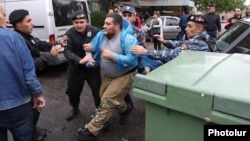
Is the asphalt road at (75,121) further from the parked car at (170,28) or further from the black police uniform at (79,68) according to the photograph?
the parked car at (170,28)

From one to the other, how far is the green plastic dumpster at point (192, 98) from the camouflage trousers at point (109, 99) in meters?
1.09

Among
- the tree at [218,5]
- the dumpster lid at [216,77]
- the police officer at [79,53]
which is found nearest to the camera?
the dumpster lid at [216,77]

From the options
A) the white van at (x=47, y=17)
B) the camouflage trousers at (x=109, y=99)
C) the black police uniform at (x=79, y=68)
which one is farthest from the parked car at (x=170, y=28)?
the camouflage trousers at (x=109, y=99)

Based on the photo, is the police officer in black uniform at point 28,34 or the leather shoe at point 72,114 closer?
the police officer in black uniform at point 28,34

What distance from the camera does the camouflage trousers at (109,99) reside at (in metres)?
3.02

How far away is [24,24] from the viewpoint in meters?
2.90

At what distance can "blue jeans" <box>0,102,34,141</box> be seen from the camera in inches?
89.4

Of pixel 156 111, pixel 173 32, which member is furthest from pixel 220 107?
pixel 173 32

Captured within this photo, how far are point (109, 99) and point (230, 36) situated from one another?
2030 millimetres

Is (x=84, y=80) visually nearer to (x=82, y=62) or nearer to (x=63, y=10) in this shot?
(x=82, y=62)

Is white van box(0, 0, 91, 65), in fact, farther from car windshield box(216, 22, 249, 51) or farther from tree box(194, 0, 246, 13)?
tree box(194, 0, 246, 13)

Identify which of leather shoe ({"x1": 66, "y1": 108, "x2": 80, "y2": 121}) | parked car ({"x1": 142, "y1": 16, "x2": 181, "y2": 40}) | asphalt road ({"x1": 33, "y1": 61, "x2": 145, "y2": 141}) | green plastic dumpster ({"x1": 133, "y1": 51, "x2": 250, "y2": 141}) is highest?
green plastic dumpster ({"x1": 133, "y1": 51, "x2": 250, "y2": 141})

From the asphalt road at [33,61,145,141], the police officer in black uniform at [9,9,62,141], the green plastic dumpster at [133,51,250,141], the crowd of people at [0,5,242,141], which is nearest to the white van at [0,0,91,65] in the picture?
the asphalt road at [33,61,145,141]

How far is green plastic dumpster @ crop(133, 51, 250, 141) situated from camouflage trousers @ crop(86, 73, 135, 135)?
43.1 inches
